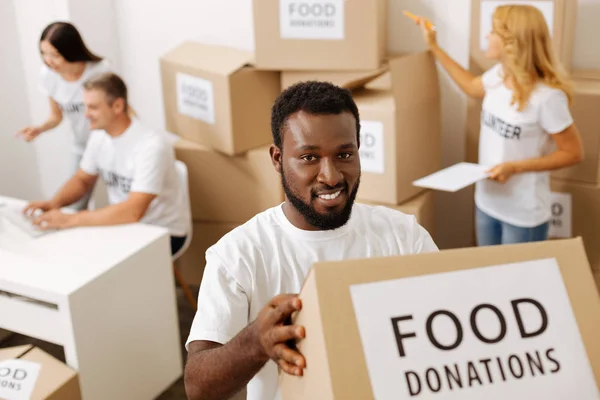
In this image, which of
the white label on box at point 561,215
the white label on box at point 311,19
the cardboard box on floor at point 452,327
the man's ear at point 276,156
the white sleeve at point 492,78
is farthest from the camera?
the white label on box at point 561,215

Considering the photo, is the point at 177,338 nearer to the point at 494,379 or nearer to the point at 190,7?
the point at 190,7

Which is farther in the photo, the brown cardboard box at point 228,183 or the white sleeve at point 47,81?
the white sleeve at point 47,81

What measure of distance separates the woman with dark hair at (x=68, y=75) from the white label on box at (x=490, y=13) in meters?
1.48

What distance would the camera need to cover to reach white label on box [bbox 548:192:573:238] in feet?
8.68

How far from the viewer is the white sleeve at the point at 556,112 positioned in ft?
7.36

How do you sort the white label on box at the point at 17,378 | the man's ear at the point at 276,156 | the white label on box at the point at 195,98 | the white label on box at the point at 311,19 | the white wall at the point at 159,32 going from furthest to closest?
the white wall at the point at 159,32
the white label on box at the point at 195,98
the white label on box at the point at 311,19
the white label on box at the point at 17,378
the man's ear at the point at 276,156

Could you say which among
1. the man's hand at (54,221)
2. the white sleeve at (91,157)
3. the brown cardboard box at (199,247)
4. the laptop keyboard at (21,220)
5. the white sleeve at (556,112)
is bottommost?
the brown cardboard box at (199,247)

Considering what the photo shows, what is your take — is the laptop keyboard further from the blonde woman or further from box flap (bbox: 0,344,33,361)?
the blonde woman

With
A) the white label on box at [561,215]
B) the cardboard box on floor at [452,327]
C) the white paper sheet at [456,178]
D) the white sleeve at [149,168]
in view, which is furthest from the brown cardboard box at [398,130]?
the cardboard box on floor at [452,327]

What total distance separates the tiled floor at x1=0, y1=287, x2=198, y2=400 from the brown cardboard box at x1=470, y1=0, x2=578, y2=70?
151cm

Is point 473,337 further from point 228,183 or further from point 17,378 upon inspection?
point 228,183

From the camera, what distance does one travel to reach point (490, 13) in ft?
8.70

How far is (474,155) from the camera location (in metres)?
2.83

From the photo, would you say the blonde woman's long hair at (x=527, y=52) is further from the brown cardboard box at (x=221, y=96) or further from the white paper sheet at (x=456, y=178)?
the brown cardboard box at (x=221, y=96)
